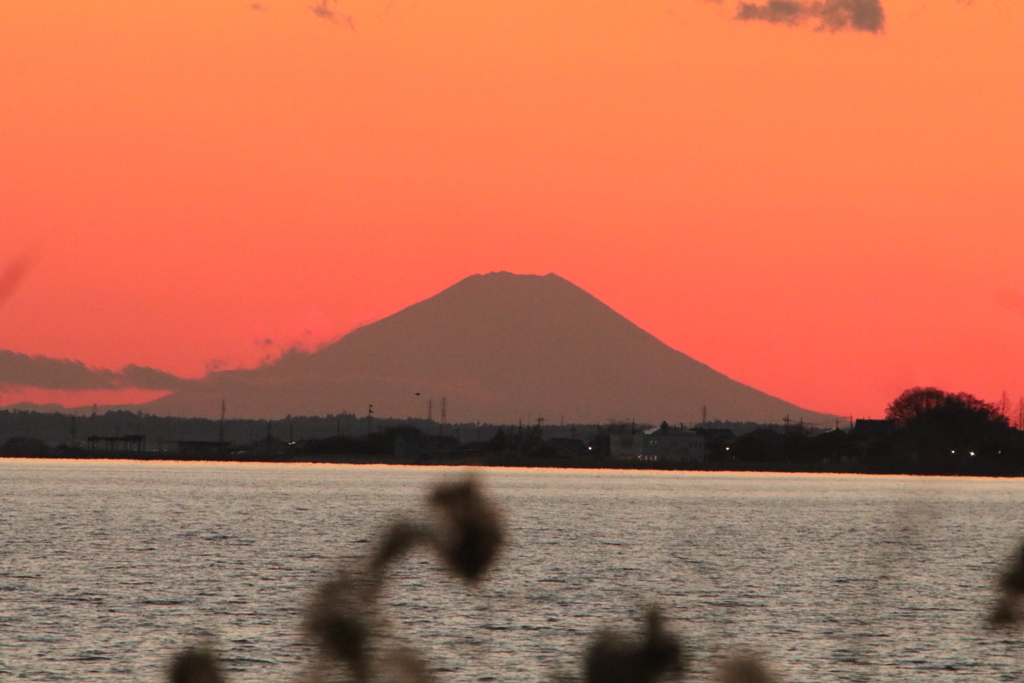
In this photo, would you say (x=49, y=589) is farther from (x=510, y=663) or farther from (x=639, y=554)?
(x=639, y=554)

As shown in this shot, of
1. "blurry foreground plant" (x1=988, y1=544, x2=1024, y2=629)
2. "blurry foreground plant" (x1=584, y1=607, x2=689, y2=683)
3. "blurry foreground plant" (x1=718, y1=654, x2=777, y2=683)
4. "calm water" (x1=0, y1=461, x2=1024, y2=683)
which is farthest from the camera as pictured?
"calm water" (x1=0, y1=461, x2=1024, y2=683)

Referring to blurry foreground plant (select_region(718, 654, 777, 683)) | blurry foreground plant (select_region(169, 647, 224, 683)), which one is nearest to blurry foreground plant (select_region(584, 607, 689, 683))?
blurry foreground plant (select_region(718, 654, 777, 683))

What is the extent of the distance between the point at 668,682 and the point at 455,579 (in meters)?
1.17

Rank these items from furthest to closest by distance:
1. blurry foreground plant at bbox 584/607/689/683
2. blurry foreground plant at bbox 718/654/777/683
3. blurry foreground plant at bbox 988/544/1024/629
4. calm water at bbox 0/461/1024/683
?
calm water at bbox 0/461/1024/683 < blurry foreground plant at bbox 584/607/689/683 < blurry foreground plant at bbox 988/544/1024/629 < blurry foreground plant at bbox 718/654/777/683

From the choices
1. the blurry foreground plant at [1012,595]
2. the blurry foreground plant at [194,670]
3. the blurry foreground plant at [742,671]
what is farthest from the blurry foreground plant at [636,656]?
the blurry foreground plant at [194,670]

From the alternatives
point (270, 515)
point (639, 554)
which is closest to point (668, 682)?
point (639, 554)

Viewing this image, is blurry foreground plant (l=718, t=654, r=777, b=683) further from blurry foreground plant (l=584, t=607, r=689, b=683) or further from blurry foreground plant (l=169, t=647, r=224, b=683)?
blurry foreground plant (l=169, t=647, r=224, b=683)

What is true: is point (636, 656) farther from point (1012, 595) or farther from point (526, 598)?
point (526, 598)

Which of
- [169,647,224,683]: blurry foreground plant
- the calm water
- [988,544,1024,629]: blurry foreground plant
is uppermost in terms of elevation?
[988,544,1024,629]: blurry foreground plant

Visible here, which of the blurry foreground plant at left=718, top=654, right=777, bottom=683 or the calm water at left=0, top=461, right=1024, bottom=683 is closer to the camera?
the blurry foreground plant at left=718, top=654, right=777, bottom=683

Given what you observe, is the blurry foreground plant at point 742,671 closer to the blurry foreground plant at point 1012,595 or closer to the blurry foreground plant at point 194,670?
the blurry foreground plant at point 1012,595

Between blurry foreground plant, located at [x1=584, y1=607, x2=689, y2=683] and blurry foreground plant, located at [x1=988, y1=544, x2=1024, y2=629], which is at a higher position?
blurry foreground plant, located at [x1=988, y1=544, x2=1024, y2=629]

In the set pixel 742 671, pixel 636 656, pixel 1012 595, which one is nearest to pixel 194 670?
pixel 636 656

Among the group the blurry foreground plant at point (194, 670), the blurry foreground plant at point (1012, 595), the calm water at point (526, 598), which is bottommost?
the calm water at point (526, 598)
